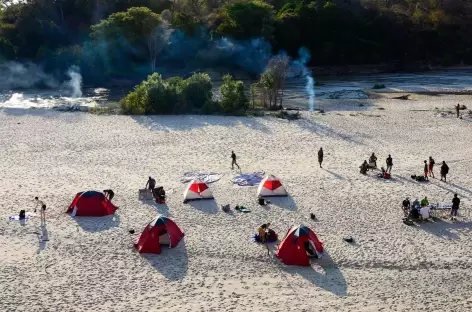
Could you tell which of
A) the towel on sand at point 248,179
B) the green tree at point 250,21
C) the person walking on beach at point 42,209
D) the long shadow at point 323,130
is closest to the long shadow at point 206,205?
the towel on sand at point 248,179

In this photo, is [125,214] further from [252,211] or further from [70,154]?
[70,154]

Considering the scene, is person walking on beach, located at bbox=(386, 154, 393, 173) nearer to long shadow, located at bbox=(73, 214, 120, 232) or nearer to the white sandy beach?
the white sandy beach

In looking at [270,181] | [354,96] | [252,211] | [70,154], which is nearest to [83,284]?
[252,211]

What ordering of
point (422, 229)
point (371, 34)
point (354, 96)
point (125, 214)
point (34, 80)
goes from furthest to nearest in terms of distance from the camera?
point (371, 34), point (34, 80), point (354, 96), point (125, 214), point (422, 229)

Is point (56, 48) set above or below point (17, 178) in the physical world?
above

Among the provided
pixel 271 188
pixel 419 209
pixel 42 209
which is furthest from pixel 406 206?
pixel 42 209

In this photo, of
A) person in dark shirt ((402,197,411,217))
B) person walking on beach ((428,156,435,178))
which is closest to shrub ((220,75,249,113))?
person walking on beach ((428,156,435,178))
